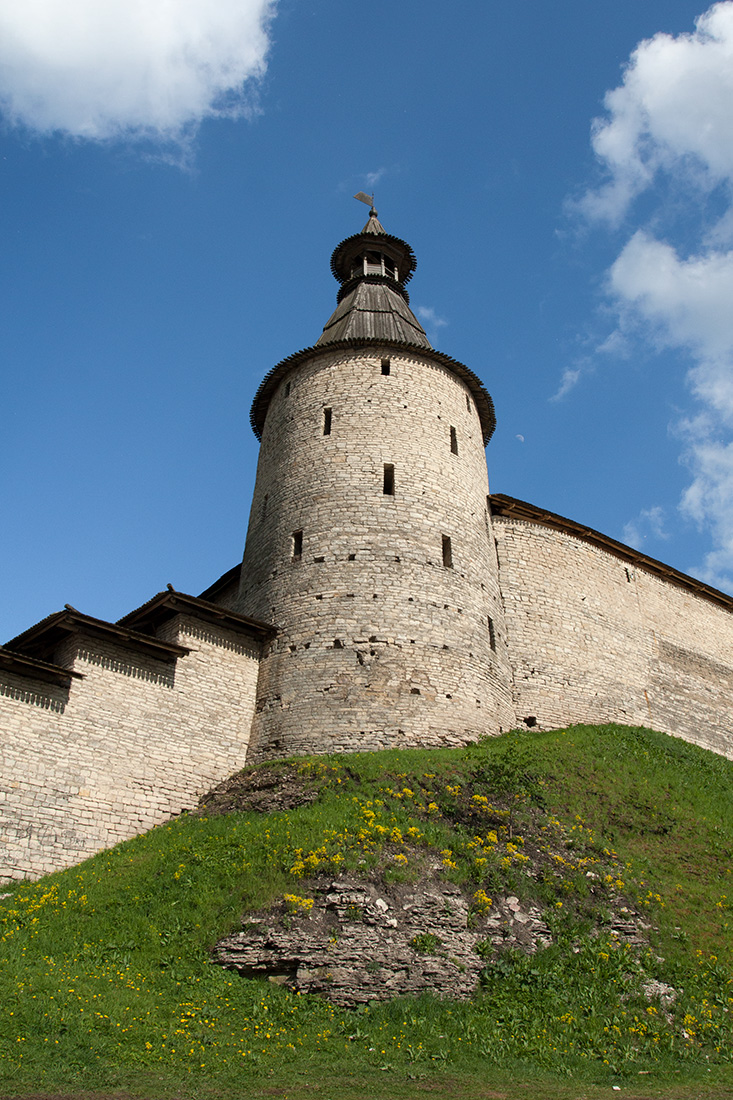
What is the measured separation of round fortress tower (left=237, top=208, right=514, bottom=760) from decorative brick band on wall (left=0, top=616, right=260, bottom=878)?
93 cm

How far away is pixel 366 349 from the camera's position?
2356 centimetres

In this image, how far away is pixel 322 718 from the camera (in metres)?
17.4

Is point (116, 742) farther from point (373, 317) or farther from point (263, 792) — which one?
point (373, 317)

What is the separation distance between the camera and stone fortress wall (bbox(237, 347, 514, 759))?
1769 centimetres

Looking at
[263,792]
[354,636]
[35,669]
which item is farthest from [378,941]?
[35,669]

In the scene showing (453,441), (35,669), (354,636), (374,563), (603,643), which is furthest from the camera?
(603,643)

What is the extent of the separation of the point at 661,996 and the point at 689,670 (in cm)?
1693

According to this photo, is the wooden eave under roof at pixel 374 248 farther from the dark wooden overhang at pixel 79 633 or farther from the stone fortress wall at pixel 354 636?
the dark wooden overhang at pixel 79 633

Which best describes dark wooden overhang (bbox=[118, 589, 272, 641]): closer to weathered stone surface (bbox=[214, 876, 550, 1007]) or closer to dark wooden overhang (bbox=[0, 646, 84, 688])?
dark wooden overhang (bbox=[0, 646, 84, 688])

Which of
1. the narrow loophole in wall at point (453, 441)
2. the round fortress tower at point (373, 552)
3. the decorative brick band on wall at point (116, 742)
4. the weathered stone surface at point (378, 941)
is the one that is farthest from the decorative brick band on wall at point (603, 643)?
the weathered stone surface at point (378, 941)

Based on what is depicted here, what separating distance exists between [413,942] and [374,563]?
31.5 feet

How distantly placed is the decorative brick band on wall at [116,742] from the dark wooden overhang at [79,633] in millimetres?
191

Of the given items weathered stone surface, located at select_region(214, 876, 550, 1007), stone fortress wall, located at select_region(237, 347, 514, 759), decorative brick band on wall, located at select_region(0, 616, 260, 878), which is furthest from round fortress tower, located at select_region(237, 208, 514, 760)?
weathered stone surface, located at select_region(214, 876, 550, 1007)

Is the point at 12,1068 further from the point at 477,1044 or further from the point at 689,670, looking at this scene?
the point at 689,670
